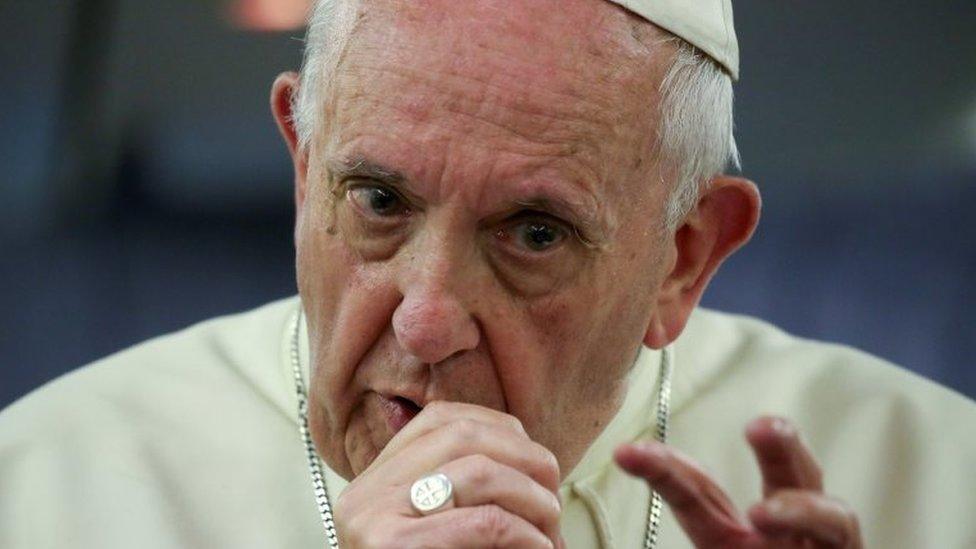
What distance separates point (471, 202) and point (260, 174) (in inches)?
60.2

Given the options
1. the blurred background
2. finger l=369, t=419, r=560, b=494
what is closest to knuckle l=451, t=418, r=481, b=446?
finger l=369, t=419, r=560, b=494

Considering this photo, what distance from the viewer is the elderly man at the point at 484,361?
2188mm

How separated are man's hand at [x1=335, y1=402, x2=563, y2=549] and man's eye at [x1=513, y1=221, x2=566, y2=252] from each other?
0.30 meters

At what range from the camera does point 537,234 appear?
2443 millimetres

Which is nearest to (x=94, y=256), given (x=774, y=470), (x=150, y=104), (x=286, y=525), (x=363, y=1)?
(x=150, y=104)

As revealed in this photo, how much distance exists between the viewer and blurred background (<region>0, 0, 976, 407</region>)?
372 centimetres

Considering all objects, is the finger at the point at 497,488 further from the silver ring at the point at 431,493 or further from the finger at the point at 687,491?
the finger at the point at 687,491

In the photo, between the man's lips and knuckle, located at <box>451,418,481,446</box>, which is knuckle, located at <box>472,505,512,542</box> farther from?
the man's lips

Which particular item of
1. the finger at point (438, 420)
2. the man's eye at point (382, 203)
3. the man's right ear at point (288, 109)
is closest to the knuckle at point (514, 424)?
the finger at point (438, 420)

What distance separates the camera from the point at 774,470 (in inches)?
78.0

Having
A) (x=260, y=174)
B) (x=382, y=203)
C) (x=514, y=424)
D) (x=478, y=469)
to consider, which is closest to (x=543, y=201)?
(x=382, y=203)

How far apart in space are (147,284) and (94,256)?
0.47 ft

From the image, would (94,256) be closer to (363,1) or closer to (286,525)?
(286,525)

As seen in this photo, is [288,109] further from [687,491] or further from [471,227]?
[687,491]
